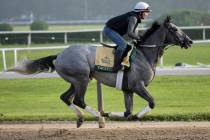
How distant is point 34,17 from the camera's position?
218 feet

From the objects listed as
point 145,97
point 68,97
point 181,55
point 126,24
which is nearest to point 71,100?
point 68,97

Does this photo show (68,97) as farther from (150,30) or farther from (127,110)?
(150,30)

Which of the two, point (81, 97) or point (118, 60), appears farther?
point (81, 97)

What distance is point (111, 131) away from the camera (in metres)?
10.9

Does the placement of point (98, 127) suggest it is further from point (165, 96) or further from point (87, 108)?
point (165, 96)

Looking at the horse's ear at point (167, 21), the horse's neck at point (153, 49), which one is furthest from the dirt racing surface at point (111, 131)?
the horse's ear at point (167, 21)

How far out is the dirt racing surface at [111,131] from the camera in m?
10.3

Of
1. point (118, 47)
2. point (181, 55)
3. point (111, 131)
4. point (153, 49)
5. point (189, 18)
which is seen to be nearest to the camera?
point (111, 131)

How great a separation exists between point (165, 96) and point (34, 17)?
52.3 m

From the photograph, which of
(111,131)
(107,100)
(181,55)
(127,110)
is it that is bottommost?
(181,55)

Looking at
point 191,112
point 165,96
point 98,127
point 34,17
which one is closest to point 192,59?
point 165,96

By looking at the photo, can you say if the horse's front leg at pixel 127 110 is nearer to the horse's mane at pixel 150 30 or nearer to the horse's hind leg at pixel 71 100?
the horse's hind leg at pixel 71 100

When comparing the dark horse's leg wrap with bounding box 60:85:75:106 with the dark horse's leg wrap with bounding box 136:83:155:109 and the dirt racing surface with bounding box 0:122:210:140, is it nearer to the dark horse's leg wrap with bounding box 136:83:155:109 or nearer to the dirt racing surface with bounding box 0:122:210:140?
the dirt racing surface with bounding box 0:122:210:140

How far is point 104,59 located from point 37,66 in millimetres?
1221
